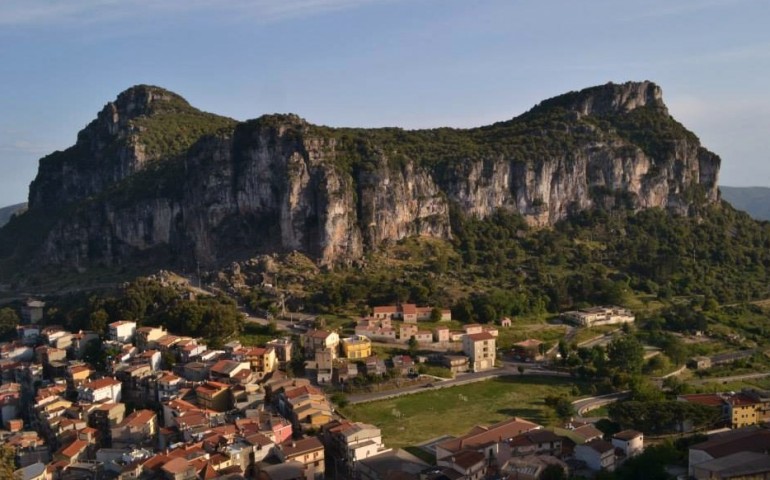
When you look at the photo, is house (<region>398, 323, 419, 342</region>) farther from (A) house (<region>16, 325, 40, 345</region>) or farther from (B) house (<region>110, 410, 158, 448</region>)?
(A) house (<region>16, 325, 40, 345</region>)

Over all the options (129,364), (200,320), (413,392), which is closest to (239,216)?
(200,320)

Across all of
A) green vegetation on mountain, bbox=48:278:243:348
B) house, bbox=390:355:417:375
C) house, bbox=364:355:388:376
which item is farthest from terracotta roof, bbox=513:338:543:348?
green vegetation on mountain, bbox=48:278:243:348

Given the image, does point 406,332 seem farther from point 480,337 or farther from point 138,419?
point 138,419

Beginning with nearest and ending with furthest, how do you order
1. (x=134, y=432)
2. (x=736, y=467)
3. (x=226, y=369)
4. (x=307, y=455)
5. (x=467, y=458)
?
(x=736, y=467) → (x=467, y=458) → (x=307, y=455) → (x=134, y=432) → (x=226, y=369)

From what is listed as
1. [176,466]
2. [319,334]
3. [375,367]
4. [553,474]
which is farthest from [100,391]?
[553,474]

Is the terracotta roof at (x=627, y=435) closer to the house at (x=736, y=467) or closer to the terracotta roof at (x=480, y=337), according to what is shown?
the house at (x=736, y=467)
